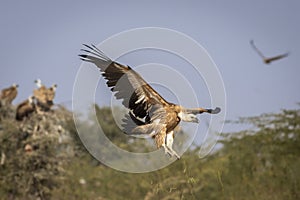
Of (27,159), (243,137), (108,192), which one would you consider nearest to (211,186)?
(243,137)

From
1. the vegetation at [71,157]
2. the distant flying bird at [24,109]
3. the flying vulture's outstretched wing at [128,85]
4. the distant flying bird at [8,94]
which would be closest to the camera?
the flying vulture's outstretched wing at [128,85]

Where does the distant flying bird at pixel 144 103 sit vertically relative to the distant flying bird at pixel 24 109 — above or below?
below

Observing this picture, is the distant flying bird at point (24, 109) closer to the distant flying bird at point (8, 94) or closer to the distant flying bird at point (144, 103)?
the distant flying bird at point (8, 94)

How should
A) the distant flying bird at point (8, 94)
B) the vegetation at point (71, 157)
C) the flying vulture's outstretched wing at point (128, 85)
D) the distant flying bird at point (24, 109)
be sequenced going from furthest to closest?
the distant flying bird at point (8, 94) < the distant flying bird at point (24, 109) < the vegetation at point (71, 157) < the flying vulture's outstretched wing at point (128, 85)

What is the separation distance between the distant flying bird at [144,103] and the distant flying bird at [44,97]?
10.2 meters

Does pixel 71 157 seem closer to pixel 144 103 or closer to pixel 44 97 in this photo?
pixel 44 97

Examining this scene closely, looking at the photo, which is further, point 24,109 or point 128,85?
point 24,109

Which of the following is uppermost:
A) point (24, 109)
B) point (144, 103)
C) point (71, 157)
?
point (24, 109)

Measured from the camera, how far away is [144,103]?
8.71 meters

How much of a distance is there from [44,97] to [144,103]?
11.0 m

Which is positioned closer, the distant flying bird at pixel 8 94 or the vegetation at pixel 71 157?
the vegetation at pixel 71 157

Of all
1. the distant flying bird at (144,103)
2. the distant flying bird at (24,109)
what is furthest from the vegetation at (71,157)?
the distant flying bird at (144,103)

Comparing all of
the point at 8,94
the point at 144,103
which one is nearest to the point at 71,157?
the point at 8,94

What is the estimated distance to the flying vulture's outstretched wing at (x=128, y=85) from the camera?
8.54m
